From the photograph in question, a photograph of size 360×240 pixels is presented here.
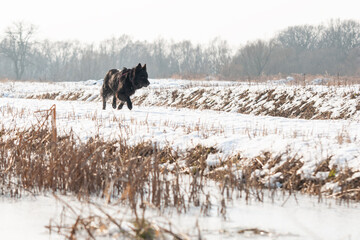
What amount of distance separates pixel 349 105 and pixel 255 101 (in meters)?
4.20

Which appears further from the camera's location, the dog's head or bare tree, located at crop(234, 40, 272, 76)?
bare tree, located at crop(234, 40, 272, 76)

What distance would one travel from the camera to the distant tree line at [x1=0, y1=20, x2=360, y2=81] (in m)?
58.3

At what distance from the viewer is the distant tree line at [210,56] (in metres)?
Result: 58.3

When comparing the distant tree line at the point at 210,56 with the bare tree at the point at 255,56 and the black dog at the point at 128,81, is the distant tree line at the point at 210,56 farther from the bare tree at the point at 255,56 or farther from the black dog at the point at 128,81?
the black dog at the point at 128,81

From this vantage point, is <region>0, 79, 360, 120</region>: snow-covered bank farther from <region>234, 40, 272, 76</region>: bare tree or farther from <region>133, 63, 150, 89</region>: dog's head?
<region>234, 40, 272, 76</region>: bare tree

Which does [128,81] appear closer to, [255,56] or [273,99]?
[273,99]

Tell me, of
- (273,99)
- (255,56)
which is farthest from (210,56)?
(273,99)

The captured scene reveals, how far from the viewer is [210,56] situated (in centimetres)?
8019

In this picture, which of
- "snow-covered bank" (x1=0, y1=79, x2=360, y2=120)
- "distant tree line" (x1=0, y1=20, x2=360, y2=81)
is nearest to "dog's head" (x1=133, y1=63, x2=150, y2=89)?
"snow-covered bank" (x1=0, y1=79, x2=360, y2=120)

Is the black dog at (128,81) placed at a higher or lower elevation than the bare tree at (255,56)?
lower

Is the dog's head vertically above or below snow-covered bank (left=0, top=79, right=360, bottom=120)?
above

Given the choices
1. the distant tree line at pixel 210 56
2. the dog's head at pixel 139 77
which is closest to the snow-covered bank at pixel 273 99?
the dog's head at pixel 139 77

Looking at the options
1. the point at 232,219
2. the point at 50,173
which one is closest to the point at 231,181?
the point at 232,219

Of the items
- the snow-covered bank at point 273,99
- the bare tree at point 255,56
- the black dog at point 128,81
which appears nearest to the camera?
the black dog at point 128,81
